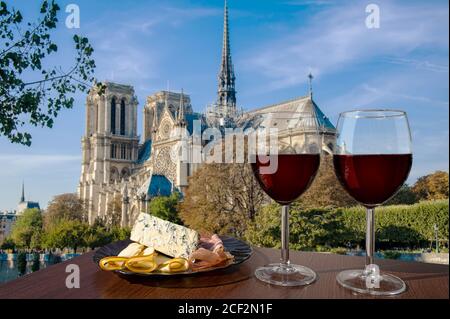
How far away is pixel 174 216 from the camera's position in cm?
2220

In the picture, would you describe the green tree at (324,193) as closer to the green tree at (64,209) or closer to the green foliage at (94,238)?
the green foliage at (94,238)

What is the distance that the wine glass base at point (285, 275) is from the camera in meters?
0.79

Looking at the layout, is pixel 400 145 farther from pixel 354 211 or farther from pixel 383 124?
pixel 354 211

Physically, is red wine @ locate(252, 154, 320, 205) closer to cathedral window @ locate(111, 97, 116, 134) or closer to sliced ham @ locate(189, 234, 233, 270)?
sliced ham @ locate(189, 234, 233, 270)

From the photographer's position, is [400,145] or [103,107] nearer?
[400,145]

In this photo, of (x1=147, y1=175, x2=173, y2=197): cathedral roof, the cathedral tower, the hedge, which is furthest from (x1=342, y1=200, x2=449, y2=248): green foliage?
the cathedral tower

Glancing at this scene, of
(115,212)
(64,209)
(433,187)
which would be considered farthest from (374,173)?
(64,209)

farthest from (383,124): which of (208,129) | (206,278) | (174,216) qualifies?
(208,129)

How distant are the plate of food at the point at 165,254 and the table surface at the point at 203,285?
0.06 ft

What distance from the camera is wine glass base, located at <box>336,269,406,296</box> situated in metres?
0.74

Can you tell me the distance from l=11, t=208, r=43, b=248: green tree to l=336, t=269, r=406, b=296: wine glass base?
78.3ft
